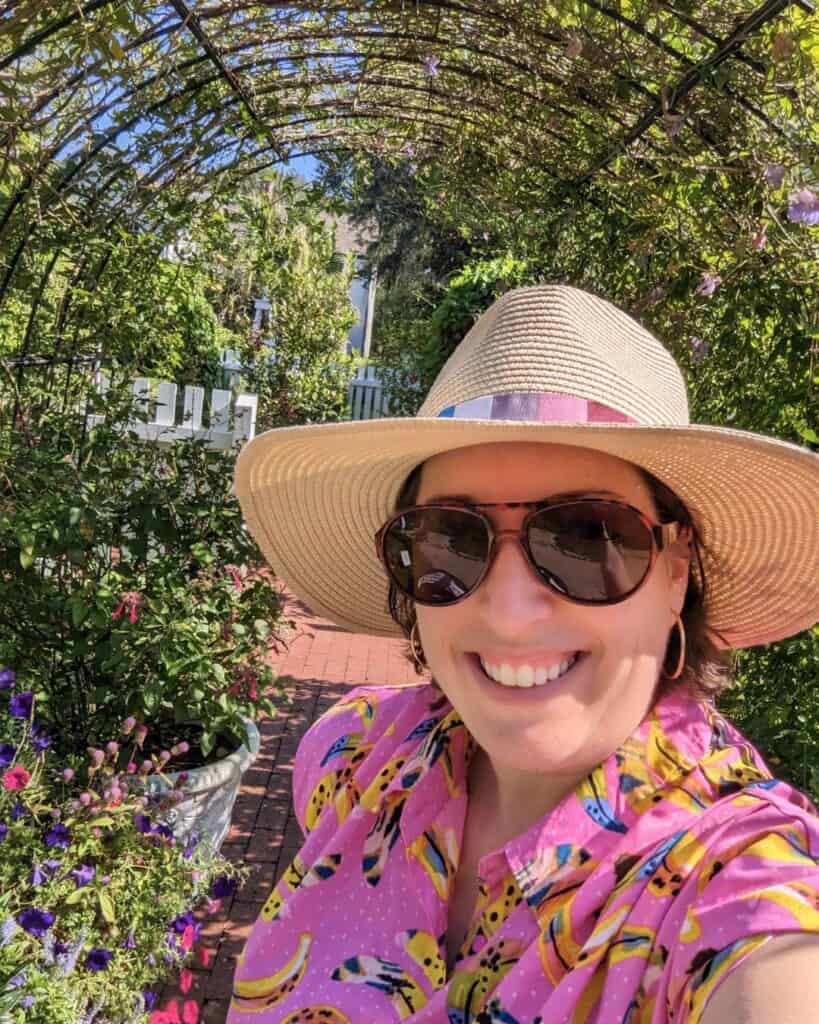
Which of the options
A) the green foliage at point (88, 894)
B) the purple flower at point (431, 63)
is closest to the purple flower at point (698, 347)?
the purple flower at point (431, 63)

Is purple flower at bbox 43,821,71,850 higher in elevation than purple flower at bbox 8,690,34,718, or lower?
lower

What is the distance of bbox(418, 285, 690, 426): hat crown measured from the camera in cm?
102

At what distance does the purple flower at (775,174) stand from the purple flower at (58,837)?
279 cm

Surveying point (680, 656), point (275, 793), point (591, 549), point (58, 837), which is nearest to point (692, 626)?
point (680, 656)

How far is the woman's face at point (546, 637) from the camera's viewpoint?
37.6 inches

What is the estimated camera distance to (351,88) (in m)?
4.28

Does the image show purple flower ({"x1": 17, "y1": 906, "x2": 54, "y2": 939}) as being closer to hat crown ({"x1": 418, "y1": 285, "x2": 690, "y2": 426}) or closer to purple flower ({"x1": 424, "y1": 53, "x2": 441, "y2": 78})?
hat crown ({"x1": 418, "y1": 285, "x2": 690, "y2": 426})

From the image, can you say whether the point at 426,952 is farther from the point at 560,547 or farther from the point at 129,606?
the point at 129,606

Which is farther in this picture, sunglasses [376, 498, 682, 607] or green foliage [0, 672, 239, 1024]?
green foliage [0, 672, 239, 1024]

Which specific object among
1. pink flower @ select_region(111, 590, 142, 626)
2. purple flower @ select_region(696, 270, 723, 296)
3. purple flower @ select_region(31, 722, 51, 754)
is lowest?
purple flower @ select_region(31, 722, 51, 754)

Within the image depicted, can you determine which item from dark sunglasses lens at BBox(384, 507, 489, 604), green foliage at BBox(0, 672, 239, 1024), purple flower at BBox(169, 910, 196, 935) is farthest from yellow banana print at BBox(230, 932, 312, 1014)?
purple flower at BBox(169, 910, 196, 935)

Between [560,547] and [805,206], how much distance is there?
176 centimetres

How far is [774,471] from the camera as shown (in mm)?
1017

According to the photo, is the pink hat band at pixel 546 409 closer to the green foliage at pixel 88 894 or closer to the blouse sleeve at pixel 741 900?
the blouse sleeve at pixel 741 900
